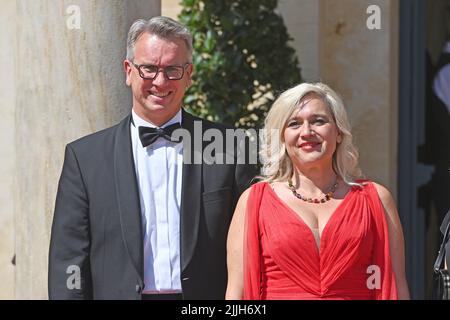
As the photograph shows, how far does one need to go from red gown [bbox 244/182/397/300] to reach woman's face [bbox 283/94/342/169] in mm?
247

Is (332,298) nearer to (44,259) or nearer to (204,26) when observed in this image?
(44,259)

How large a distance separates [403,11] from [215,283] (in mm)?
3739

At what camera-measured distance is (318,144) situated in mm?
4121

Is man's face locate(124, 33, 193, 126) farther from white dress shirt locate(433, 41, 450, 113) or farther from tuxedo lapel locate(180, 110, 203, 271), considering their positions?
white dress shirt locate(433, 41, 450, 113)

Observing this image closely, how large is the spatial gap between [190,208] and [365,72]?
327 centimetres

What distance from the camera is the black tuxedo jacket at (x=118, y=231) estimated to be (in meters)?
4.25

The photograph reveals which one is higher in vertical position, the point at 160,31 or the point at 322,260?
the point at 160,31

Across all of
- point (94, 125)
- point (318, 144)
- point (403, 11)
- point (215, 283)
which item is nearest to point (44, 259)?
point (94, 125)

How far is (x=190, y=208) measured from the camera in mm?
4301

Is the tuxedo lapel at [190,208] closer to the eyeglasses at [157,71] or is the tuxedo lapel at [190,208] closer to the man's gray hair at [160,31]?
the eyeglasses at [157,71]

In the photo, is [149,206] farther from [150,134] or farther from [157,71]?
[157,71]

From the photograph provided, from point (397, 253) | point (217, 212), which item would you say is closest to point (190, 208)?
point (217, 212)

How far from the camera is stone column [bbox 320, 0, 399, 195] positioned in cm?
725

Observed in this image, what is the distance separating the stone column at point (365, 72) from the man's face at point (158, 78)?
3096mm
